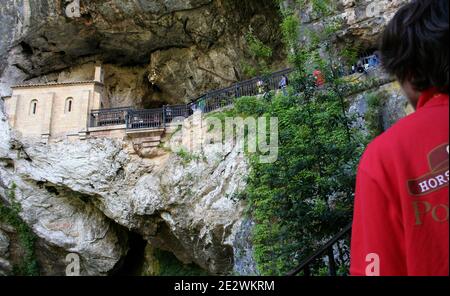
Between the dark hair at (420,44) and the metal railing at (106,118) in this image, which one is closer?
the dark hair at (420,44)

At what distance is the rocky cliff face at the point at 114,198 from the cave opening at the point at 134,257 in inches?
30.3

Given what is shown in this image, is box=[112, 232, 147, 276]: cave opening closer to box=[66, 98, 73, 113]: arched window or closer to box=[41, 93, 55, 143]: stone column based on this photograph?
box=[41, 93, 55, 143]: stone column

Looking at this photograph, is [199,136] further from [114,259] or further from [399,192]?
[399,192]

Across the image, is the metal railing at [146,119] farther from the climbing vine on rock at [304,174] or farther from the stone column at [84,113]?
the climbing vine on rock at [304,174]

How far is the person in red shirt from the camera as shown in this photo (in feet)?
3.41

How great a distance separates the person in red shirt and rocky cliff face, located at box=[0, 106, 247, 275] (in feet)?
30.9

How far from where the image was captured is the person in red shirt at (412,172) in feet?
3.41

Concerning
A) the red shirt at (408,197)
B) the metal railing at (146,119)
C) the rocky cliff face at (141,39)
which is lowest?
the red shirt at (408,197)

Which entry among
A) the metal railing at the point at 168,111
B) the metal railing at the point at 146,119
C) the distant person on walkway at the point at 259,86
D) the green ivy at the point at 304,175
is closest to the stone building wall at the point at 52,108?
the metal railing at the point at 168,111

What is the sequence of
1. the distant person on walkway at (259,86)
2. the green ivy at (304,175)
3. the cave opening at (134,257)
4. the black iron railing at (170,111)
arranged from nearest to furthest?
the green ivy at (304,175) → the distant person on walkway at (259,86) → the black iron railing at (170,111) → the cave opening at (134,257)

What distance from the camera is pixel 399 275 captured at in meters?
1.12
